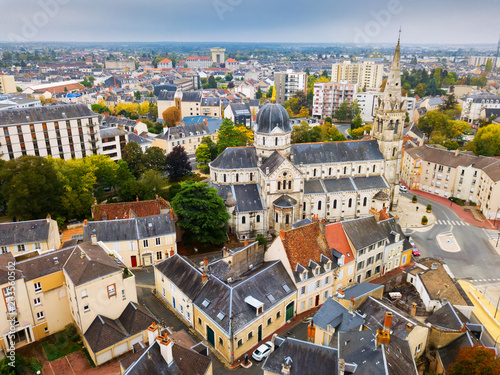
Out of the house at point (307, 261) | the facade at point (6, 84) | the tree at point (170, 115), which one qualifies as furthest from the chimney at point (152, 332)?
the facade at point (6, 84)

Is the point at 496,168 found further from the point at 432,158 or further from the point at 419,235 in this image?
the point at 419,235

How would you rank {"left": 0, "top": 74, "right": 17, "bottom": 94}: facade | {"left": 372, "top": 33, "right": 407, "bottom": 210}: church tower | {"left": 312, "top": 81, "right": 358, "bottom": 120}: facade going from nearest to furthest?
{"left": 372, "top": 33, "right": 407, "bottom": 210}: church tower → {"left": 312, "top": 81, "right": 358, "bottom": 120}: facade → {"left": 0, "top": 74, "right": 17, "bottom": 94}: facade

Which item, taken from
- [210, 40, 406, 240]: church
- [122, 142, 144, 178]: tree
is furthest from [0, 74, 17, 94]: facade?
[210, 40, 406, 240]: church

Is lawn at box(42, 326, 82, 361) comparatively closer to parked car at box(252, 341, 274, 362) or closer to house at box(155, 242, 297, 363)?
house at box(155, 242, 297, 363)

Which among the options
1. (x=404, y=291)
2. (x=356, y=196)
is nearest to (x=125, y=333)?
(x=404, y=291)

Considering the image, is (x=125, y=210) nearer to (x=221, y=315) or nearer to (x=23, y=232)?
(x=23, y=232)

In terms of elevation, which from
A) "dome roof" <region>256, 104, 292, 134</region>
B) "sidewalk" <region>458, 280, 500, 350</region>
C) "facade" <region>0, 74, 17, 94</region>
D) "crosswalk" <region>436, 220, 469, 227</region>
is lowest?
"crosswalk" <region>436, 220, 469, 227</region>
